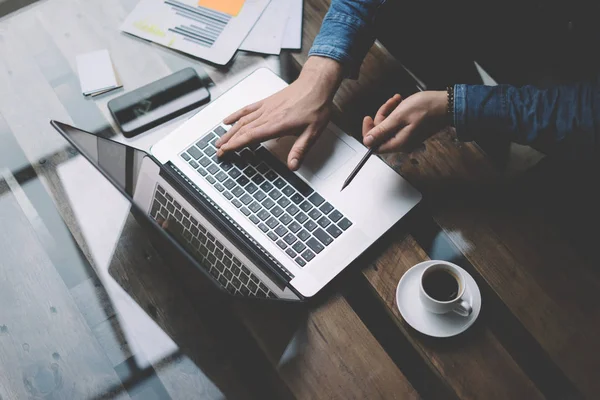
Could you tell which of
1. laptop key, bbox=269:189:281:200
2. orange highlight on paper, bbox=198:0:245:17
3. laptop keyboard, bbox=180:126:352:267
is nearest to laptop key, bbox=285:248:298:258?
laptop keyboard, bbox=180:126:352:267

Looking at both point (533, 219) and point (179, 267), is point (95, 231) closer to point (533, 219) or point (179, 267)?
point (179, 267)

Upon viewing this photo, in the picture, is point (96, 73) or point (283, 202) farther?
point (96, 73)

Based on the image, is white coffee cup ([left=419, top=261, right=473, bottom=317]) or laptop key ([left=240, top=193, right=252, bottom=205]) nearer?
white coffee cup ([left=419, top=261, right=473, bottom=317])

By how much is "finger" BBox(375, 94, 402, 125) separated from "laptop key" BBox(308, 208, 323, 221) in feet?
0.65

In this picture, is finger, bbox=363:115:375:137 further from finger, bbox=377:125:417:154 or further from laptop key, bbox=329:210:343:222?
laptop key, bbox=329:210:343:222

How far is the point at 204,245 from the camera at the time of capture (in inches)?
36.1

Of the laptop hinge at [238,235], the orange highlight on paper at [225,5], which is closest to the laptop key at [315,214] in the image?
the laptop hinge at [238,235]

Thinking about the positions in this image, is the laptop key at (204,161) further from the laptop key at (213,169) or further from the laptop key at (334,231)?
the laptop key at (334,231)

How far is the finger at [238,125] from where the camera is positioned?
1.04m

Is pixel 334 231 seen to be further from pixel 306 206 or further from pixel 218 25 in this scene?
pixel 218 25

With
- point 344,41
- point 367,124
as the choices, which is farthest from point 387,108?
point 344,41

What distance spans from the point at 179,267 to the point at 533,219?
636mm

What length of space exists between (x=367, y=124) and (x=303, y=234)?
0.24 meters

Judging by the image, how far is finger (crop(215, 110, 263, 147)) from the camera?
3.41 feet
